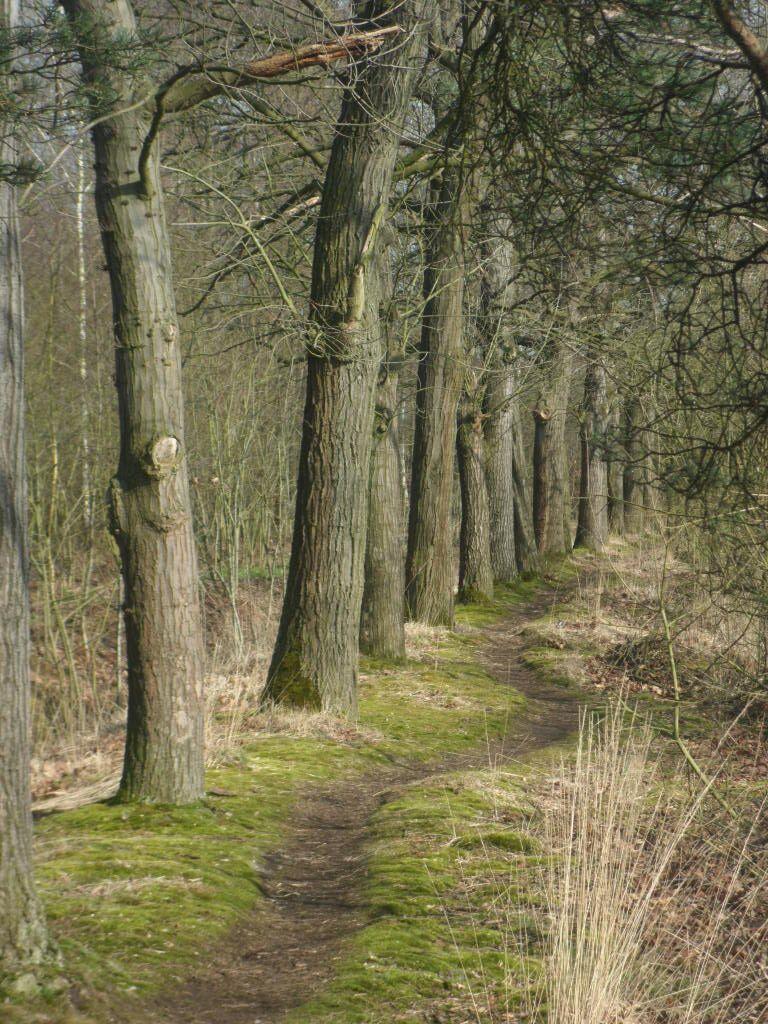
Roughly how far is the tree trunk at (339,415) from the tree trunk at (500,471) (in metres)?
8.89

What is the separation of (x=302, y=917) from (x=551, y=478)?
19.0 m

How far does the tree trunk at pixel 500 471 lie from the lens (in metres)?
17.0

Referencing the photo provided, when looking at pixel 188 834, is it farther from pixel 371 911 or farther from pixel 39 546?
pixel 39 546

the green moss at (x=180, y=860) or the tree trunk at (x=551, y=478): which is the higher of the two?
the tree trunk at (x=551, y=478)

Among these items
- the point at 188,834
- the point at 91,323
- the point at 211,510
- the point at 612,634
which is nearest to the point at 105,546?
the point at 211,510

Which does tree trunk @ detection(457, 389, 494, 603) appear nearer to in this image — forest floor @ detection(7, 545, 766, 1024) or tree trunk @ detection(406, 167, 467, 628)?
tree trunk @ detection(406, 167, 467, 628)

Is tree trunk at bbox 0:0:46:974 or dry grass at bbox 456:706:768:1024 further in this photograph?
dry grass at bbox 456:706:768:1024

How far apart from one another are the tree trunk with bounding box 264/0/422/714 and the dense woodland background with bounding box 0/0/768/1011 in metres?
0.02

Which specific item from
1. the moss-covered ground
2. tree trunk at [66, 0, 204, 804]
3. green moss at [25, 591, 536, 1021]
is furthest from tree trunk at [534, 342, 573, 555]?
tree trunk at [66, 0, 204, 804]

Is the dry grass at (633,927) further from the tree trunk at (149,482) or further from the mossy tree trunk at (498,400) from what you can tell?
the mossy tree trunk at (498,400)

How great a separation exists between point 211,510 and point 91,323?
9.99ft

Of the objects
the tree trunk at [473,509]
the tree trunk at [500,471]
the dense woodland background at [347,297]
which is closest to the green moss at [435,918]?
the dense woodland background at [347,297]

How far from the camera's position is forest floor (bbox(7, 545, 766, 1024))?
11.7 feet

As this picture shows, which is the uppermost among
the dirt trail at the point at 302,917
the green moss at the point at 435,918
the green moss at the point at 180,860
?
the green moss at the point at 180,860
